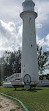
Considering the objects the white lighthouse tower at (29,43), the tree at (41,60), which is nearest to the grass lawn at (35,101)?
the white lighthouse tower at (29,43)

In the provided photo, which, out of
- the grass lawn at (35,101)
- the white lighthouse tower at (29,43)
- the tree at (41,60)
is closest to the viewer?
the grass lawn at (35,101)

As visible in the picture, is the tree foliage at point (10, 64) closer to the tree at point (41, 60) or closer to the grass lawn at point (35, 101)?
the tree at point (41, 60)

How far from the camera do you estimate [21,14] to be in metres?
26.2

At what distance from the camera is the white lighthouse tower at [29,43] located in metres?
24.4

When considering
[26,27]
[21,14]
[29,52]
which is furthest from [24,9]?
[29,52]

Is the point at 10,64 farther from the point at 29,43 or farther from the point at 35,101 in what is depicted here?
the point at 35,101

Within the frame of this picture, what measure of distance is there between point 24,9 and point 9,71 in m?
21.4

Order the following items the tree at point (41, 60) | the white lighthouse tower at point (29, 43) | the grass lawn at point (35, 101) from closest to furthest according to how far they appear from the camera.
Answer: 1. the grass lawn at point (35, 101)
2. the white lighthouse tower at point (29, 43)
3. the tree at point (41, 60)

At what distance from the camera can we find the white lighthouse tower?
80.2ft

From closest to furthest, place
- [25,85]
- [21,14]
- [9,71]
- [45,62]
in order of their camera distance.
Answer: [25,85] → [21,14] → [45,62] → [9,71]

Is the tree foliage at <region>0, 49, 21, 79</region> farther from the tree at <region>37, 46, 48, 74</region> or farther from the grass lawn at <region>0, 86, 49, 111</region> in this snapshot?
the grass lawn at <region>0, 86, 49, 111</region>

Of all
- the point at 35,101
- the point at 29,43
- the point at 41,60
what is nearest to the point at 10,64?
the point at 41,60

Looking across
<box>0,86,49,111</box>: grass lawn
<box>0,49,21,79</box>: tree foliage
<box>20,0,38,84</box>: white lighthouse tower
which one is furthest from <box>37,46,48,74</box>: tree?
<box>0,86,49,111</box>: grass lawn

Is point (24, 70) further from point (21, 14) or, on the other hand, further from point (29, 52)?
point (21, 14)
